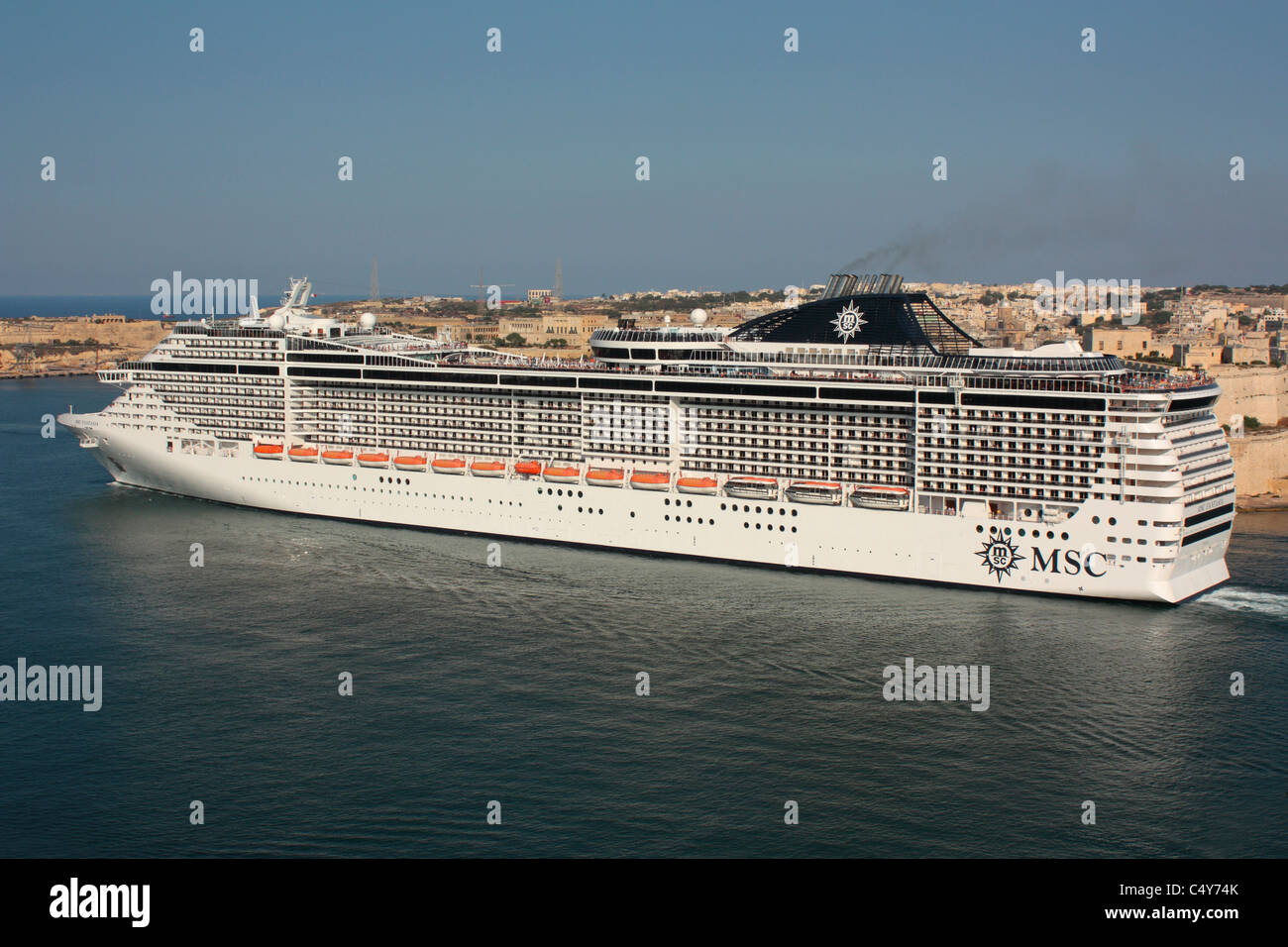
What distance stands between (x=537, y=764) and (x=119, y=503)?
3095 cm

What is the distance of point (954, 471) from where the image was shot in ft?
109

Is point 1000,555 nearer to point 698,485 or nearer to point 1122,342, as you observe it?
point 698,485

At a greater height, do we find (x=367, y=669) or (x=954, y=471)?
(x=954, y=471)

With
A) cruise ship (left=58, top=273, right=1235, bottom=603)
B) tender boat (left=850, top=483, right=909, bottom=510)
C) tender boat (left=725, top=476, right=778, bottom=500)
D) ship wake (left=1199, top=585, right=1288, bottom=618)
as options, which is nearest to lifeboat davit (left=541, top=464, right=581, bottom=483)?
cruise ship (left=58, top=273, right=1235, bottom=603)

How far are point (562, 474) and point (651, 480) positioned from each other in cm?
326

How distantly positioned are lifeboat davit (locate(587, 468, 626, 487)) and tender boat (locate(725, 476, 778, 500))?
138 inches

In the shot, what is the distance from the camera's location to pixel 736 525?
3594cm

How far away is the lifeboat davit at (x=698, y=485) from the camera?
1441 inches

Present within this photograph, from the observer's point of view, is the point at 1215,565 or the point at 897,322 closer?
the point at 1215,565
